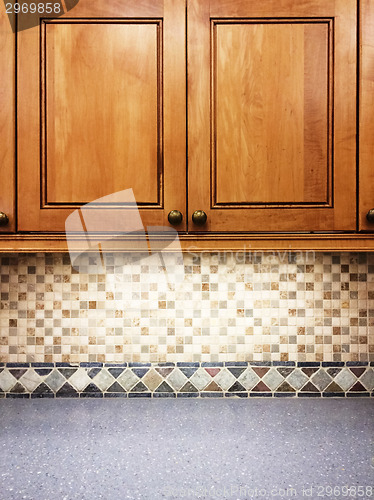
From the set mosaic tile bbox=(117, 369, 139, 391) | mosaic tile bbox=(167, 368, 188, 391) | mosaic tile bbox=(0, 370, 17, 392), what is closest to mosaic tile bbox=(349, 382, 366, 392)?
mosaic tile bbox=(167, 368, 188, 391)

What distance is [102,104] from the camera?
38.5 inches

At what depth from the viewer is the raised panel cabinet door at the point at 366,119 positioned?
0.97m

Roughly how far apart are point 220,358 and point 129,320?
0.36 m

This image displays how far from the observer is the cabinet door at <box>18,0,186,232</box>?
0.98 metres

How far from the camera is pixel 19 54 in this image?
98 centimetres

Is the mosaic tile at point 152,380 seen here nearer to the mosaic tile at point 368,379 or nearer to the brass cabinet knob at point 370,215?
the mosaic tile at point 368,379

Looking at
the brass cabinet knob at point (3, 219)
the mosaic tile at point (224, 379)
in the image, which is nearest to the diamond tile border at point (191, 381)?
Result: the mosaic tile at point (224, 379)

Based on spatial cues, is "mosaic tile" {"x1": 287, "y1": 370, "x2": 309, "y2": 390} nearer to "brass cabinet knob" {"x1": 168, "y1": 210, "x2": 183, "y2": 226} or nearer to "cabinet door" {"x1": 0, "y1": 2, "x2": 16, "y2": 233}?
"brass cabinet knob" {"x1": 168, "y1": 210, "x2": 183, "y2": 226}

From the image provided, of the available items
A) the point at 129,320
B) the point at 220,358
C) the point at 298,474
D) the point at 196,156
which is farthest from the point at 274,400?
the point at 196,156

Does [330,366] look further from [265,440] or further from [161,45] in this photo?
[161,45]

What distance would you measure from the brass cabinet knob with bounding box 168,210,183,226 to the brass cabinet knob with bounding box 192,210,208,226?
0.11 feet

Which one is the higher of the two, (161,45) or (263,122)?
(161,45)

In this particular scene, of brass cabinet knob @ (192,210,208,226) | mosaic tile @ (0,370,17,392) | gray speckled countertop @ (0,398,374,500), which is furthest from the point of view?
mosaic tile @ (0,370,17,392)

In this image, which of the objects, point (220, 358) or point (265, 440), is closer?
point (265, 440)
